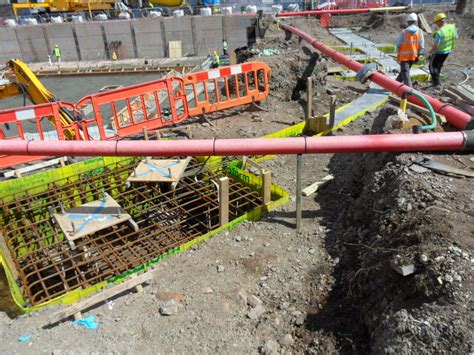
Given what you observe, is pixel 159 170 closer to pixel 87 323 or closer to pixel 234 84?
pixel 87 323

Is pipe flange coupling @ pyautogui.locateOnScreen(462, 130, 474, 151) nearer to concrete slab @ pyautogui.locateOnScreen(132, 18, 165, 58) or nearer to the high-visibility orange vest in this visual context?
the high-visibility orange vest

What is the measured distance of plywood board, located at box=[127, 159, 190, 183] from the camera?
7285 mm

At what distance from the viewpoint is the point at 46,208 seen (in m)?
7.10

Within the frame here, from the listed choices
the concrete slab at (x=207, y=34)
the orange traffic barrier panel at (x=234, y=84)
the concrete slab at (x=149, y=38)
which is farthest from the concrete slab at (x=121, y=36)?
the orange traffic barrier panel at (x=234, y=84)

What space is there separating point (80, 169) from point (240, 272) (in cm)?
444

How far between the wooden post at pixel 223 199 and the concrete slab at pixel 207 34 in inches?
912

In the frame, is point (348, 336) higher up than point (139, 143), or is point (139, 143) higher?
point (139, 143)

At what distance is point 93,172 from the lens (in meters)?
7.93

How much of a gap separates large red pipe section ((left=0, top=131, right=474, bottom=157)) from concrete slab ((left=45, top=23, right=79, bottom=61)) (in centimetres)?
2681

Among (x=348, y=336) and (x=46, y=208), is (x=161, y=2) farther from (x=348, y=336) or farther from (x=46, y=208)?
(x=348, y=336)

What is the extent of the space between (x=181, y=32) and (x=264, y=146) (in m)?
24.9

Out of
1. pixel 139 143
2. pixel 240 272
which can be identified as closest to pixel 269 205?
pixel 240 272

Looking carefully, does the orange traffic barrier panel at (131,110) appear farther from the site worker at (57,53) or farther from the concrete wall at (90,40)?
the site worker at (57,53)

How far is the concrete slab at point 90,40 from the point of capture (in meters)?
27.8
